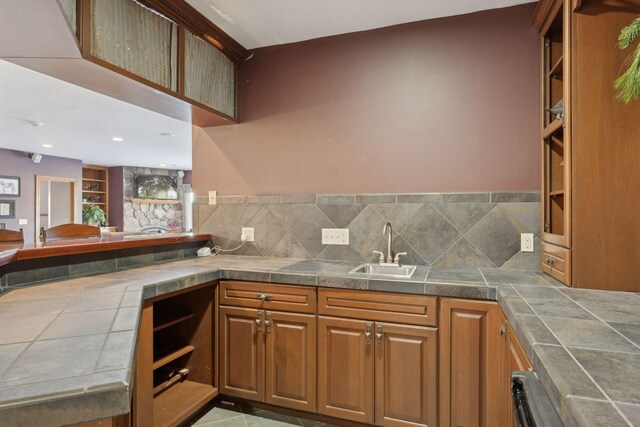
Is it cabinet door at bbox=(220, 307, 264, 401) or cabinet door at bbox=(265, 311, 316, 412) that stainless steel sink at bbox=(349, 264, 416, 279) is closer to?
cabinet door at bbox=(265, 311, 316, 412)

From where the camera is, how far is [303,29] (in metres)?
2.40

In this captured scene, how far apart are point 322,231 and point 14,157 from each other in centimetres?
753

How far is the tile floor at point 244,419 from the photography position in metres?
1.99

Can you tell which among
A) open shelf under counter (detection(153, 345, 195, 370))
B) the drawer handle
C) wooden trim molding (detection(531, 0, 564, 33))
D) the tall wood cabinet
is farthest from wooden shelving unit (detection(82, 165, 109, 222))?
the tall wood cabinet

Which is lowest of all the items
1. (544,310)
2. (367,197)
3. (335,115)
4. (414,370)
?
(414,370)

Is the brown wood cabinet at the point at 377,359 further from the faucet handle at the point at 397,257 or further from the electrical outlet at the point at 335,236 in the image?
the electrical outlet at the point at 335,236

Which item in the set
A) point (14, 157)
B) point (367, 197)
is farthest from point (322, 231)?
point (14, 157)

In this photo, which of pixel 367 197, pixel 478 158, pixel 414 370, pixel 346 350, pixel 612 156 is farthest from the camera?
pixel 367 197

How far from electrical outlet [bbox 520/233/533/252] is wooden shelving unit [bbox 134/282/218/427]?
1869 millimetres

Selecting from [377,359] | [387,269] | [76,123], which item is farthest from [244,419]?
[76,123]

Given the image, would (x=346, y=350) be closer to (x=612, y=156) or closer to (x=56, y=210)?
(x=612, y=156)

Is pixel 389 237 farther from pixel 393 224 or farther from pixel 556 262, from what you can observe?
pixel 556 262

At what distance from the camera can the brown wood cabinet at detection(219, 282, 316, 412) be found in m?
1.93

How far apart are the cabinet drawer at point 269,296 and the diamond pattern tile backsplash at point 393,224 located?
0.57 metres
